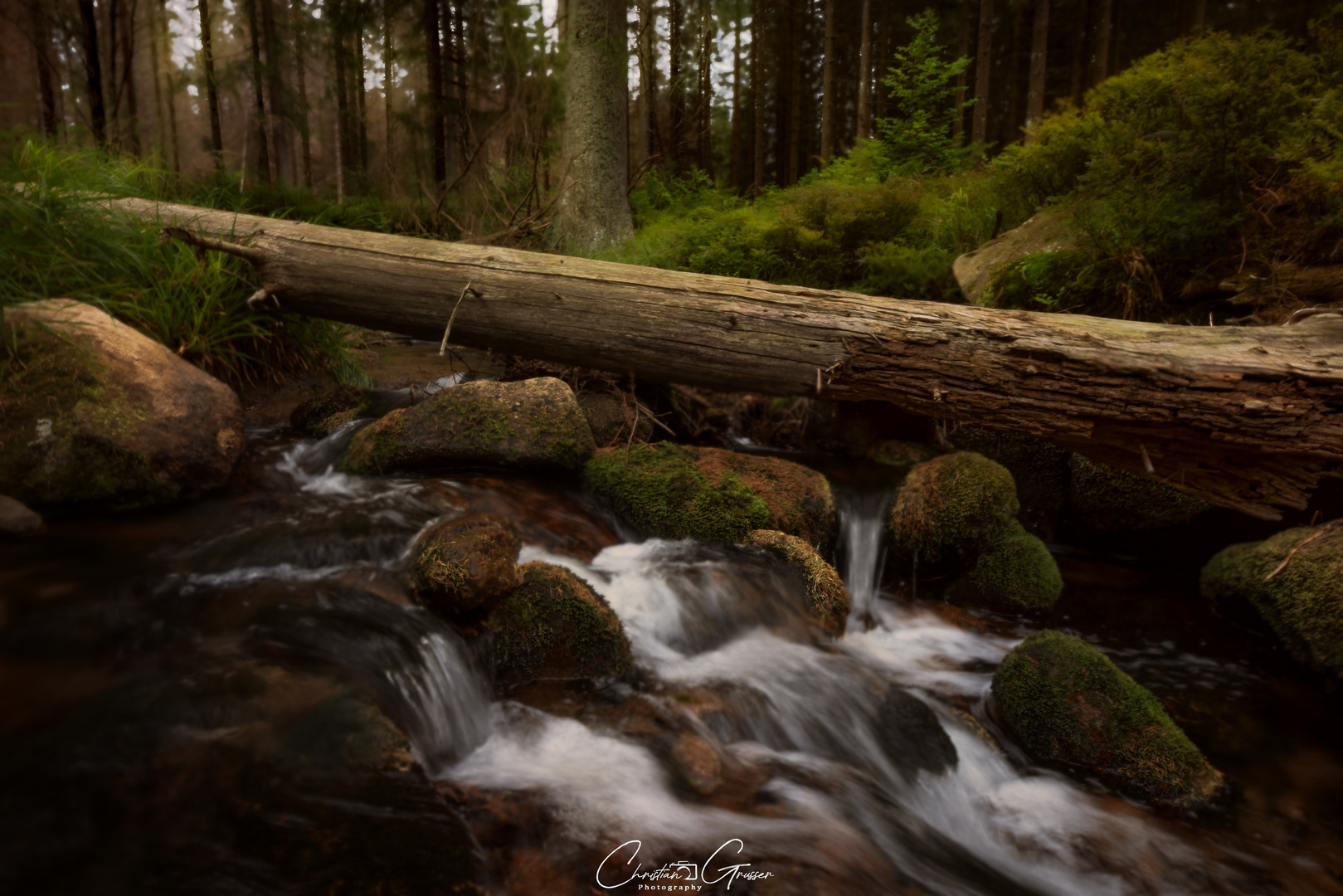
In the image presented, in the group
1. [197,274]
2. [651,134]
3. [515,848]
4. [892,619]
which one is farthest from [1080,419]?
[651,134]

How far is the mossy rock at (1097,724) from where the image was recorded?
3000 mm

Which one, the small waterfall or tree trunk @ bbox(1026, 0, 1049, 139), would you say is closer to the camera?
the small waterfall

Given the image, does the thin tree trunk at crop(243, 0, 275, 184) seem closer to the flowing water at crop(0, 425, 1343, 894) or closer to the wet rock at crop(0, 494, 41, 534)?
the flowing water at crop(0, 425, 1343, 894)

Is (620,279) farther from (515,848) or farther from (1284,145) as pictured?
(1284,145)

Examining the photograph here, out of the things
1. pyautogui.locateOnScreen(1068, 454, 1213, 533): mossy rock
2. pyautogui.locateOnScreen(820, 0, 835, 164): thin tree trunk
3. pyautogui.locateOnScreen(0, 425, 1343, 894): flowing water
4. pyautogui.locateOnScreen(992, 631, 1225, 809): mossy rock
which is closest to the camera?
pyautogui.locateOnScreen(0, 425, 1343, 894): flowing water

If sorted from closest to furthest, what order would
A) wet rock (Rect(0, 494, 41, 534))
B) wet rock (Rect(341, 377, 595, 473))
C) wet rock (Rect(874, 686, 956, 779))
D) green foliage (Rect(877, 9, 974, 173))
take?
wet rock (Rect(874, 686, 956, 779)) → wet rock (Rect(0, 494, 41, 534)) → wet rock (Rect(341, 377, 595, 473)) → green foliage (Rect(877, 9, 974, 173))

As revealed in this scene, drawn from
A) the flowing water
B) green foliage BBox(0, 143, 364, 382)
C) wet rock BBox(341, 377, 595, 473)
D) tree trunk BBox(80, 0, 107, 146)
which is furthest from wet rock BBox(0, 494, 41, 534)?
tree trunk BBox(80, 0, 107, 146)

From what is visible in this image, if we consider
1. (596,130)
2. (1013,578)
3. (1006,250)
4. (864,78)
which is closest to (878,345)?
(1013,578)

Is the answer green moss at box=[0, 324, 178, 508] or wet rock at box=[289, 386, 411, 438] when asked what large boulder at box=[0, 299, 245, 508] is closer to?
green moss at box=[0, 324, 178, 508]

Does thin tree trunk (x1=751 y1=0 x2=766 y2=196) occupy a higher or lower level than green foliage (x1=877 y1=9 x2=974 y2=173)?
higher

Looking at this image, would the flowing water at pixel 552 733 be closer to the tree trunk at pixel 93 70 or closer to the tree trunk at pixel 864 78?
the tree trunk at pixel 93 70

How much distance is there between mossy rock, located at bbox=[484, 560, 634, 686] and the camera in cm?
313
